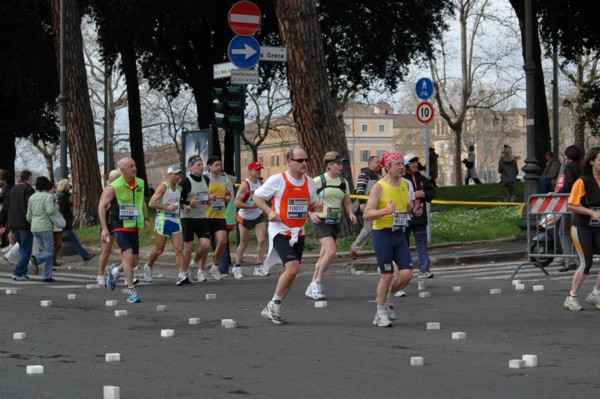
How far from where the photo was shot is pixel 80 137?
94.2 feet

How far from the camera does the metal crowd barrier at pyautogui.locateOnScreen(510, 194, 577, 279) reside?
15.8 meters

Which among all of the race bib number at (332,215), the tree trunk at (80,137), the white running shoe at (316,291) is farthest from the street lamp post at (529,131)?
the tree trunk at (80,137)

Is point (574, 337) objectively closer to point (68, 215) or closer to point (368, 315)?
point (368, 315)

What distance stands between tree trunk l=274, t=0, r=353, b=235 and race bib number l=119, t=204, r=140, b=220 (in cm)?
780

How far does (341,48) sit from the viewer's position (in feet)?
128

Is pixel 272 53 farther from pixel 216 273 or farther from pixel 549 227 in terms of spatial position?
pixel 549 227

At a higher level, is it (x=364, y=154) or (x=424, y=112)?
(x=364, y=154)

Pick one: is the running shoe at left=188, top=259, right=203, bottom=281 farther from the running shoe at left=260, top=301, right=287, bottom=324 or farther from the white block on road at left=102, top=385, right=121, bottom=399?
the white block on road at left=102, top=385, right=121, bottom=399

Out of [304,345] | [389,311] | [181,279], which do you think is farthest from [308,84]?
[304,345]

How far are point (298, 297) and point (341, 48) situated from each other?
25894 mm

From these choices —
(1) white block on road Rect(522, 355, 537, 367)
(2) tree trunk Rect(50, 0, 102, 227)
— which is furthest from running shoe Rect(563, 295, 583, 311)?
(2) tree trunk Rect(50, 0, 102, 227)

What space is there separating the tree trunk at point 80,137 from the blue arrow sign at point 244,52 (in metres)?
10.0

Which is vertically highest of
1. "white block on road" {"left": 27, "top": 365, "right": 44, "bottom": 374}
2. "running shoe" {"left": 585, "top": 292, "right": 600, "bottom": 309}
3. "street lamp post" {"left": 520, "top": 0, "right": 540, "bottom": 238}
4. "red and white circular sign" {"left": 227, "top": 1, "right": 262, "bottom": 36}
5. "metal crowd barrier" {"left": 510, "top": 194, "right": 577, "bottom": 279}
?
"red and white circular sign" {"left": 227, "top": 1, "right": 262, "bottom": 36}

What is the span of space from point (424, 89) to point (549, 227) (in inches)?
225
